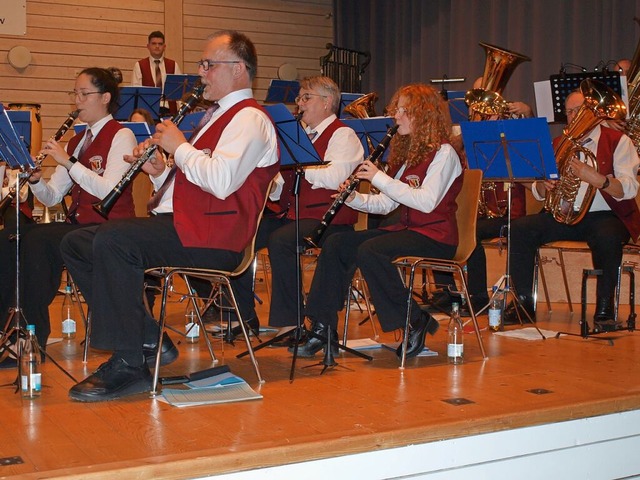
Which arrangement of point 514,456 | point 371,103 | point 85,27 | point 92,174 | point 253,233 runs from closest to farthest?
1. point 514,456
2. point 253,233
3. point 92,174
4. point 371,103
5. point 85,27

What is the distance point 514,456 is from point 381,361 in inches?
40.8

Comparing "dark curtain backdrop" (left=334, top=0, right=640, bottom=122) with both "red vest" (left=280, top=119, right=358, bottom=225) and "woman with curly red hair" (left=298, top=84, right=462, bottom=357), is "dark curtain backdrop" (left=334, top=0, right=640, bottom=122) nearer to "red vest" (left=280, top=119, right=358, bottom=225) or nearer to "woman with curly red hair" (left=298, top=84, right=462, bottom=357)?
"red vest" (left=280, top=119, right=358, bottom=225)

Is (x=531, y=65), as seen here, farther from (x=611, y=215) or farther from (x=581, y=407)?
(x=581, y=407)

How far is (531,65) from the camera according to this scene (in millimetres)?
8516

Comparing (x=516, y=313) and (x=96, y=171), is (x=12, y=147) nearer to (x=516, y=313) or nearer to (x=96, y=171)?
(x=96, y=171)

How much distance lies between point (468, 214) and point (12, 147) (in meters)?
2.03

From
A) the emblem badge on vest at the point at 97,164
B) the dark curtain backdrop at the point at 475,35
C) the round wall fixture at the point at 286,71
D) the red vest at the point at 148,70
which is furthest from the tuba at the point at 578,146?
the round wall fixture at the point at 286,71

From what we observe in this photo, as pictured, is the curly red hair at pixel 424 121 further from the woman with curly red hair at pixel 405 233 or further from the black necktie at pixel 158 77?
the black necktie at pixel 158 77

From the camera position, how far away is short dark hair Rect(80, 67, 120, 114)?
408 centimetres

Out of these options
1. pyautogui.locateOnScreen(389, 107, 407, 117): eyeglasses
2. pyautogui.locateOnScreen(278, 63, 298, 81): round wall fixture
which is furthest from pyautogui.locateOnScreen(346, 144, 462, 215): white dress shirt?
pyautogui.locateOnScreen(278, 63, 298, 81): round wall fixture

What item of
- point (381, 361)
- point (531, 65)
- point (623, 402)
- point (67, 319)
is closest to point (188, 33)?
point (531, 65)

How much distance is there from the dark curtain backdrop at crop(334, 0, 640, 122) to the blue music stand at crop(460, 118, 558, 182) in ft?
12.8

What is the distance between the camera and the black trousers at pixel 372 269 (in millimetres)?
3752

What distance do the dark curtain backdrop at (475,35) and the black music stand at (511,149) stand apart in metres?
3.91
